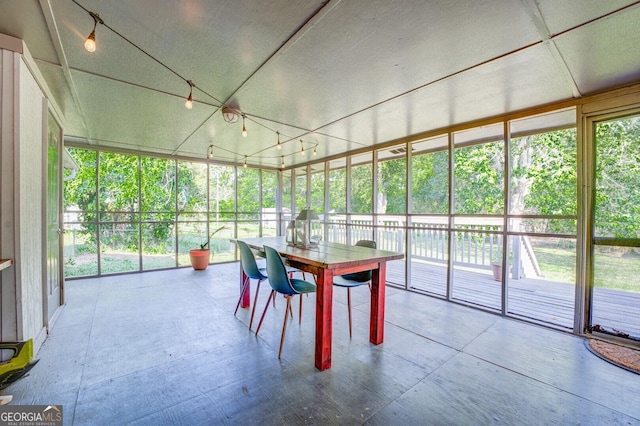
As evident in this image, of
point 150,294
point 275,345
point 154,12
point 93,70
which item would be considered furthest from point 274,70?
point 150,294

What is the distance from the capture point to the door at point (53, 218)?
9.38 feet

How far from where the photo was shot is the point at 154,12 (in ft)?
5.24

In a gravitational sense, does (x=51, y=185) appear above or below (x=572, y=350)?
above

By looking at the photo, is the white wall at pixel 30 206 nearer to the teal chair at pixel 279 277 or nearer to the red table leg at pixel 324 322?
the teal chair at pixel 279 277

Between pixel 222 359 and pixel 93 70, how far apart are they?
2776mm

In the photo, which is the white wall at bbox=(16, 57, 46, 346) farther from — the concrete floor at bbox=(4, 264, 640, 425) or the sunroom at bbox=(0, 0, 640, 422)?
the concrete floor at bbox=(4, 264, 640, 425)

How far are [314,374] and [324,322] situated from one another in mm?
397

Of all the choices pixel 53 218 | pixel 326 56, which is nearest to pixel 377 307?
pixel 326 56

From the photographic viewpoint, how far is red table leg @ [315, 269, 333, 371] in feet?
7.18

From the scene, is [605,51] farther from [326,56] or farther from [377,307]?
[377,307]

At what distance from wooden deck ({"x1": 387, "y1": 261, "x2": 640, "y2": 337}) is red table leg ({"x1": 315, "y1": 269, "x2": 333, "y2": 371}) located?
2.64 m

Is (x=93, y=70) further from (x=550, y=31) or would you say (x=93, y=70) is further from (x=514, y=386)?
(x=514, y=386)

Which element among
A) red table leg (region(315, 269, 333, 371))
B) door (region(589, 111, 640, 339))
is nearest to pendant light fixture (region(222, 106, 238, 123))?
red table leg (region(315, 269, 333, 371))

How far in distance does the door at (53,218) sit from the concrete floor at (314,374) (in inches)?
12.0
